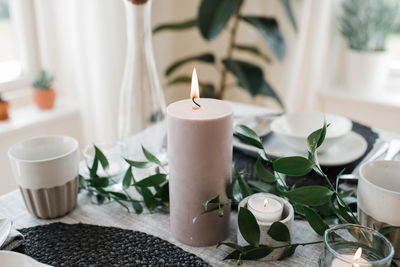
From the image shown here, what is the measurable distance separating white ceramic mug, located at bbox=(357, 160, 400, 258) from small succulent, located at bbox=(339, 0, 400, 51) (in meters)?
1.49

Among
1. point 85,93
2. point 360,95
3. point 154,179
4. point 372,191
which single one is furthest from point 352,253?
point 360,95

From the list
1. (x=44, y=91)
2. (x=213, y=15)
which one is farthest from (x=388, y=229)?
(x=44, y=91)

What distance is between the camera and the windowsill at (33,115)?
4.96 feet

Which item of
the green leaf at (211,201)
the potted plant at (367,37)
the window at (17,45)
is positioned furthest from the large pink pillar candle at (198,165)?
the potted plant at (367,37)

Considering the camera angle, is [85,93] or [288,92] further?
[288,92]

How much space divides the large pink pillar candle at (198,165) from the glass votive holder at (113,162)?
0.16 m

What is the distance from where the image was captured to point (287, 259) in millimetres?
562

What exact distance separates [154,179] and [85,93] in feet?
3.92

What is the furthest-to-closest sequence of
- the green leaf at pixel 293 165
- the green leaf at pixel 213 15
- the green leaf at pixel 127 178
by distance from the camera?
the green leaf at pixel 213 15 → the green leaf at pixel 127 178 → the green leaf at pixel 293 165

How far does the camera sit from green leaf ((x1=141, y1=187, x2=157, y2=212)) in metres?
0.65

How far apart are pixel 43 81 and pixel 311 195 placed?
1.35 meters

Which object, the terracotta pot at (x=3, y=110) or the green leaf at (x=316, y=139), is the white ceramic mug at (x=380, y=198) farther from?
the terracotta pot at (x=3, y=110)

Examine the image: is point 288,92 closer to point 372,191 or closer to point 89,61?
point 89,61

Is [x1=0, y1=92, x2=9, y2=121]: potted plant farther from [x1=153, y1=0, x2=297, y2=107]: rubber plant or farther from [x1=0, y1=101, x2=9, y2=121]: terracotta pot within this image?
[x1=153, y1=0, x2=297, y2=107]: rubber plant
